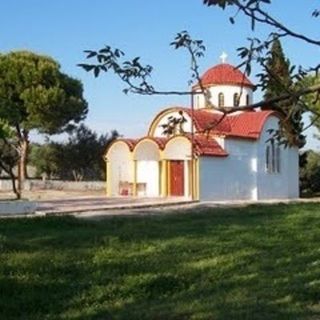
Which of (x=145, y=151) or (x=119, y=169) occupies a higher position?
(x=145, y=151)

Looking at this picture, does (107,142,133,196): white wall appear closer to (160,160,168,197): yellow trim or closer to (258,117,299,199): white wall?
(160,160,168,197): yellow trim

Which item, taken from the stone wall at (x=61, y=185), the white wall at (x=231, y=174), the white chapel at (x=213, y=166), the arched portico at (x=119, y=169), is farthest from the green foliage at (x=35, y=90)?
the white wall at (x=231, y=174)

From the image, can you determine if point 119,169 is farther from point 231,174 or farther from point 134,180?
point 231,174

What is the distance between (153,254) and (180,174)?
2969 cm

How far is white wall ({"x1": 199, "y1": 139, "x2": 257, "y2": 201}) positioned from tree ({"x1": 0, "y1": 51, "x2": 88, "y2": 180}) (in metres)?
16.0

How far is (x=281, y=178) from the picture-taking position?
44688 millimetres

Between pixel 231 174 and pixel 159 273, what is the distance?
32069 millimetres

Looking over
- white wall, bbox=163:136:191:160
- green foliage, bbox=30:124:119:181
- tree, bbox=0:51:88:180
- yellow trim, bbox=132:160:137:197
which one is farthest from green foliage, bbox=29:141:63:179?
white wall, bbox=163:136:191:160

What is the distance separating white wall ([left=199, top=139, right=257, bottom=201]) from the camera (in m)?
40.3

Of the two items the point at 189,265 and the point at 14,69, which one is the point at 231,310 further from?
the point at 14,69

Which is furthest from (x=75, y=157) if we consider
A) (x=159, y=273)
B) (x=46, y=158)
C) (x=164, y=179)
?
(x=159, y=273)

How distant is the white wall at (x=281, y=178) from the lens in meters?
43.2

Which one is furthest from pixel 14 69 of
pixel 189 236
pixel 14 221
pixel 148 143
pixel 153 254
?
pixel 153 254

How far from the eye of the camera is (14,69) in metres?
53.0
